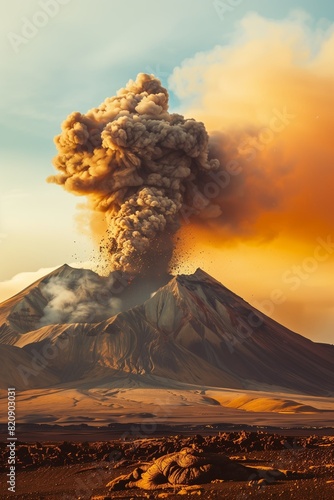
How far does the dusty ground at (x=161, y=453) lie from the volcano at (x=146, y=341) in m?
59.2

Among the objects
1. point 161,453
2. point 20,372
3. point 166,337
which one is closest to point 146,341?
point 166,337

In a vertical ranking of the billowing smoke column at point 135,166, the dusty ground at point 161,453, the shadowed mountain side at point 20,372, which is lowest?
the dusty ground at point 161,453

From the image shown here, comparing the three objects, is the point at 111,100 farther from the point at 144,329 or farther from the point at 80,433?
the point at 80,433

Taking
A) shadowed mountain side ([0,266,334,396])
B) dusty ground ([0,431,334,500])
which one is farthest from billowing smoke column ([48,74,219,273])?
dusty ground ([0,431,334,500])

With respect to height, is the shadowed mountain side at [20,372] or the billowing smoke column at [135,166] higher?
the billowing smoke column at [135,166]

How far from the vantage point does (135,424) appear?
62.5 meters

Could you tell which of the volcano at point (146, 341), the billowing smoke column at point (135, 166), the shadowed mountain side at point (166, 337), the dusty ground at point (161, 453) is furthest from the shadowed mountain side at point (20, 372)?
the dusty ground at point (161, 453)

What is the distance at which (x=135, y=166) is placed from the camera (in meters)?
106

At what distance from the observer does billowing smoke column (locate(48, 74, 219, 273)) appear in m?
104

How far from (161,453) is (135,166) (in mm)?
79317

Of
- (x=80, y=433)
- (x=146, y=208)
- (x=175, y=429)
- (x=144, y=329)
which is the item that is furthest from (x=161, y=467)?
(x=144, y=329)

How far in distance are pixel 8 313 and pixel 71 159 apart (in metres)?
36.6

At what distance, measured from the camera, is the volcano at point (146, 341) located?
10281 cm

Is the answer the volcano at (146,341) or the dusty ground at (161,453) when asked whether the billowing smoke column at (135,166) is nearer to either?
the volcano at (146,341)
